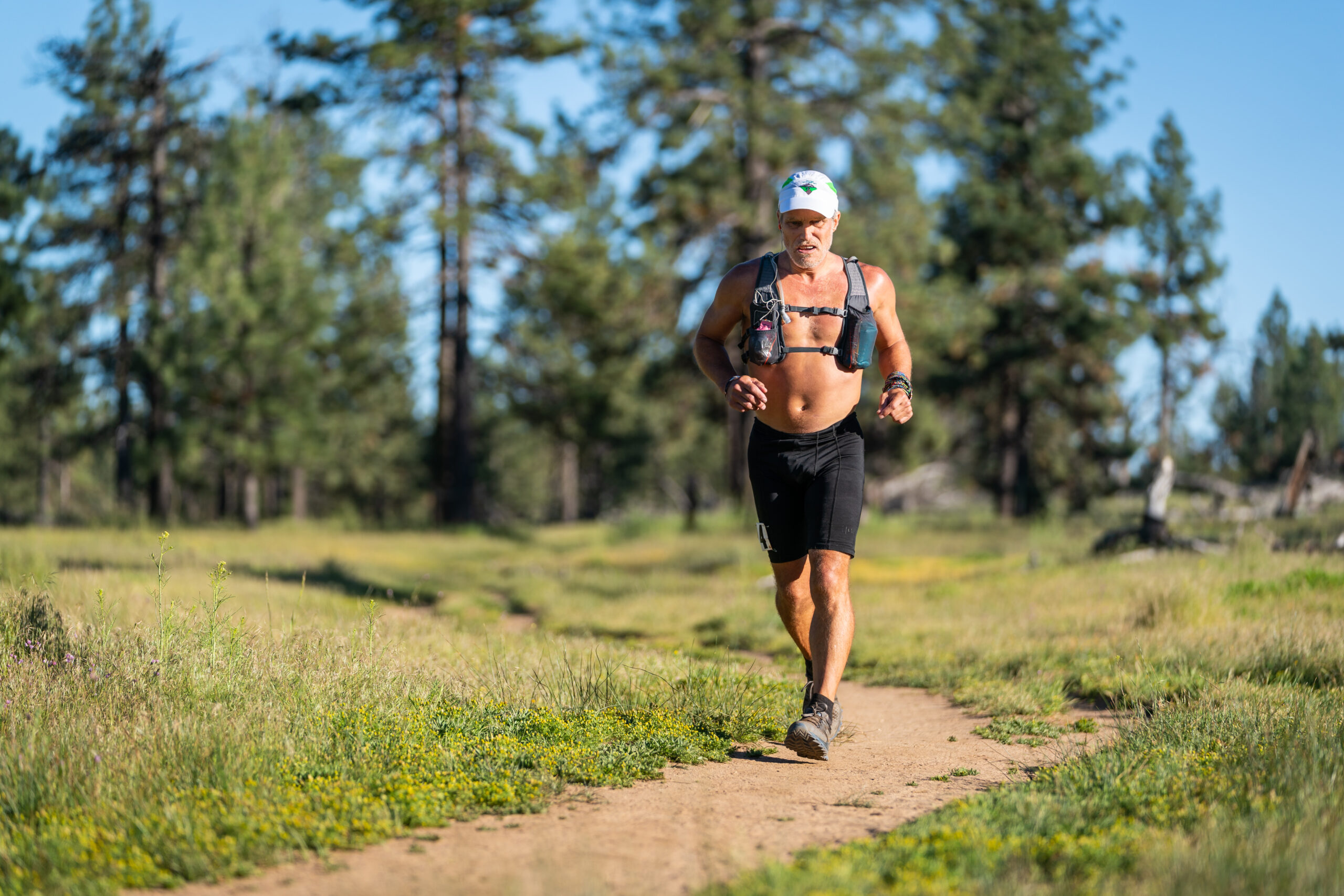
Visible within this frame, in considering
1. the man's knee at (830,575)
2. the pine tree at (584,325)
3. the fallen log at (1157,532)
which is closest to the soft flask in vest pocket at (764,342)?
the man's knee at (830,575)

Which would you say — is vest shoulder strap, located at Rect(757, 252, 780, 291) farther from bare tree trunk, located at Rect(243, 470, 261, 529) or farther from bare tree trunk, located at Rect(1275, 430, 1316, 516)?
bare tree trunk, located at Rect(243, 470, 261, 529)

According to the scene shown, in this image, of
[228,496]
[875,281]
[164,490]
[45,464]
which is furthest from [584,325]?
[45,464]

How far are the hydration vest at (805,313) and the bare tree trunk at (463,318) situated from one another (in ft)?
58.6

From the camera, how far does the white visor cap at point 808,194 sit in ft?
17.0

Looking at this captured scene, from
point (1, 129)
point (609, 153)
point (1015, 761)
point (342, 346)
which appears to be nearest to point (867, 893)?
point (1015, 761)

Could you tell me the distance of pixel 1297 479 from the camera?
14.2 metres

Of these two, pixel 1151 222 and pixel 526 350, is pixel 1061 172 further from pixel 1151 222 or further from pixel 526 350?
pixel 526 350

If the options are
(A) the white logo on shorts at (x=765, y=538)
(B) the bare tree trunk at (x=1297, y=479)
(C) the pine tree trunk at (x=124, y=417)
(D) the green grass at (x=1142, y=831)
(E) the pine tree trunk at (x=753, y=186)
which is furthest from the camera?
(C) the pine tree trunk at (x=124, y=417)

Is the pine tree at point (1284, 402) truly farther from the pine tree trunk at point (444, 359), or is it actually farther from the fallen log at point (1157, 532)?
the pine tree trunk at point (444, 359)

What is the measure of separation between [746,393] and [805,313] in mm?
588

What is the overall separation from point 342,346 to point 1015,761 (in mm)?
21138

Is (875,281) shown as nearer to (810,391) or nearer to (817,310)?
(817,310)

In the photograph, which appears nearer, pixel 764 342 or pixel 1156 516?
pixel 764 342

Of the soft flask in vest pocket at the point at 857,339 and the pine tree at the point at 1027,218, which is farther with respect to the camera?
the pine tree at the point at 1027,218
